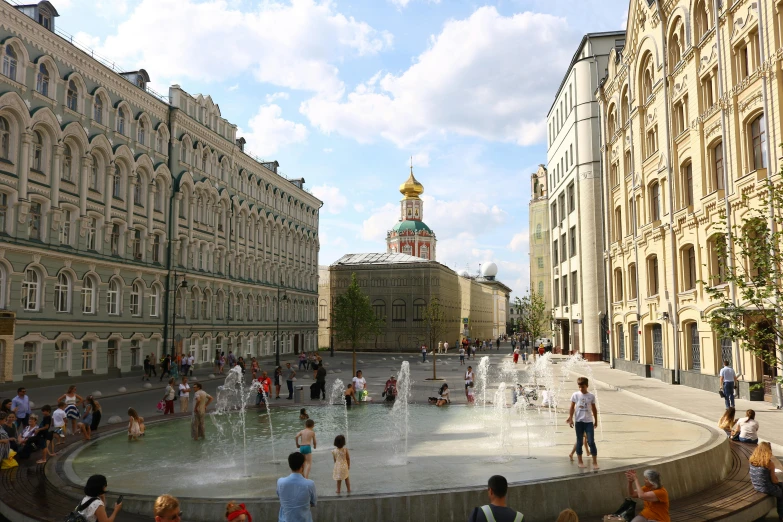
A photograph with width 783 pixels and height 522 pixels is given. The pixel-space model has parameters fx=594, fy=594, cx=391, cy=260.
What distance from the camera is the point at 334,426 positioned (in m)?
18.6

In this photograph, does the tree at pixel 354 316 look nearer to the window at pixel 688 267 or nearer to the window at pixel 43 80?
the window at pixel 688 267

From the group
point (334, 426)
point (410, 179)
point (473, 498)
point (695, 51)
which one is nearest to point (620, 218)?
point (695, 51)

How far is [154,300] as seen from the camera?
42.7m

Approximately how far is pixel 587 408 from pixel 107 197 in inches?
1348

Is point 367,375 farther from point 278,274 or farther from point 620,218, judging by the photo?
point 278,274

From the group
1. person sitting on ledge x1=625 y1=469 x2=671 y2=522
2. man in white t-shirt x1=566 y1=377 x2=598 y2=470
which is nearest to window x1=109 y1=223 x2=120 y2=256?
man in white t-shirt x1=566 y1=377 x2=598 y2=470

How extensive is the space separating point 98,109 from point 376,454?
32.0m

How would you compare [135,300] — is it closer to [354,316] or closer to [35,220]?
[35,220]

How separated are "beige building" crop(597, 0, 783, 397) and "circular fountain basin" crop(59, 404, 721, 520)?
7252 mm

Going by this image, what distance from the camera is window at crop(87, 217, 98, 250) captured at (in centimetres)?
3562

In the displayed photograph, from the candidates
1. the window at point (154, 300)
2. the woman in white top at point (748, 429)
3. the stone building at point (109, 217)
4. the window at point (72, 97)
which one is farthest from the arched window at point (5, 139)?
the woman in white top at point (748, 429)

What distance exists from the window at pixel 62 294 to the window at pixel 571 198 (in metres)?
42.2

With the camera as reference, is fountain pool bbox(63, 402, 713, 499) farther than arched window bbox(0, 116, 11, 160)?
No

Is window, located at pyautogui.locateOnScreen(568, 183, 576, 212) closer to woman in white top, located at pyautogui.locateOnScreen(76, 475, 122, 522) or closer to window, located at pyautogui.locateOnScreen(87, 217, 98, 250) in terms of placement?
window, located at pyautogui.locateOnScreen(87, 217, 98, 250)
